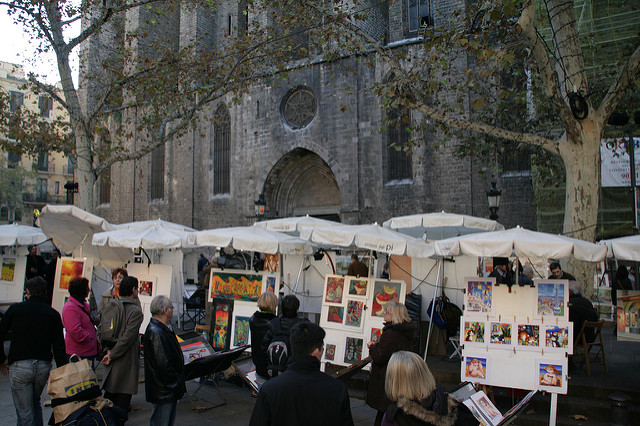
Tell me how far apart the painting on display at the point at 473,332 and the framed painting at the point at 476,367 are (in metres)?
0.17

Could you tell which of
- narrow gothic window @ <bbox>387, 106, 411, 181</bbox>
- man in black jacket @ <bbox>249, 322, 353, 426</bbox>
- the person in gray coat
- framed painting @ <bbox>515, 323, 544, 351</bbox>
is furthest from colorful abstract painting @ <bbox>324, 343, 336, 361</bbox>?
narrow gothic window @ <bbox>387, 106, 411, 181</bbox>

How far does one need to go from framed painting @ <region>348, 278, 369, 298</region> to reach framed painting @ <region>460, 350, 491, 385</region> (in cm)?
191

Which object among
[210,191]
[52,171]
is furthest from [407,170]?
[52,171]

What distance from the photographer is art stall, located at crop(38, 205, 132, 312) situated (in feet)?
35.1

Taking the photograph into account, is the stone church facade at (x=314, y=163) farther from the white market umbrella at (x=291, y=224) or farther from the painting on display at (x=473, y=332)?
the painting on display at (x=473, y=332)

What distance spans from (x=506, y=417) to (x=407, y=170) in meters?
16.9

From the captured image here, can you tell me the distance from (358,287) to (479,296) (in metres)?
1.91

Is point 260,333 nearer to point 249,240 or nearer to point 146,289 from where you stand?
point 249,240

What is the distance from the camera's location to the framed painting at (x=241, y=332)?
8408 mm

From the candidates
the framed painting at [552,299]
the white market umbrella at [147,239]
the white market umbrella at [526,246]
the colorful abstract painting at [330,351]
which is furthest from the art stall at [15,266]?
the framed painting at [552,299]

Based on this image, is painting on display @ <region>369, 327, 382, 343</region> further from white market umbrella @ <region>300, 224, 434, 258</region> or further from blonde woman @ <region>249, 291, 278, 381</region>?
blonde woman @ <region>249, 291, 278, 381</region>

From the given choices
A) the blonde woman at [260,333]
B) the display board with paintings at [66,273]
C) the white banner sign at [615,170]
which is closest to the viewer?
the blonde woman at [260,333]

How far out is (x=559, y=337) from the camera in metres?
6.42

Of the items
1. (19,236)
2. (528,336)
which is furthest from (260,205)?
(528,336)
